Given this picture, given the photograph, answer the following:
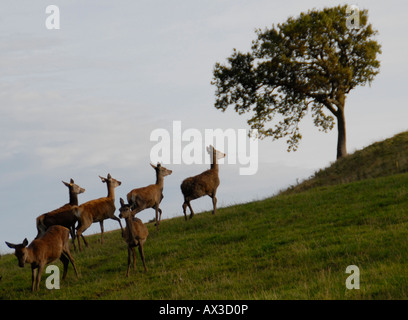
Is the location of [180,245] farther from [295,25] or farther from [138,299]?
[295,25]

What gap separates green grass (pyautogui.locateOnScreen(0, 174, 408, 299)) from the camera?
12.8 m

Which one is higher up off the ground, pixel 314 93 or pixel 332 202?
pixel 314 93

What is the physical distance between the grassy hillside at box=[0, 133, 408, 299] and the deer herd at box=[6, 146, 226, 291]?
0.82 meters

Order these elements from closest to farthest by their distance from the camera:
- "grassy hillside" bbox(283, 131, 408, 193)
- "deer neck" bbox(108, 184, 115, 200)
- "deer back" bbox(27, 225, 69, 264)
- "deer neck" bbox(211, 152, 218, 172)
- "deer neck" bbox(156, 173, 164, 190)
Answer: "deer back" bbox(27, 225, 69, 264), "deer neck" bbox(108, 184, 115, 200), "deer neck" bbox(156, 173, 164, 190), "deer neck" bbox(211, 152, 218, 172), "grassy hillside" bbox(283, 131, 408, 193)

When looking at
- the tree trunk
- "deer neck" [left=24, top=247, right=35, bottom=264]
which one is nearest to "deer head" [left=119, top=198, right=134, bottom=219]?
"deer neck" [left=24, top=247, right=35, bottom=264]

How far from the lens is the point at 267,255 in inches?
643

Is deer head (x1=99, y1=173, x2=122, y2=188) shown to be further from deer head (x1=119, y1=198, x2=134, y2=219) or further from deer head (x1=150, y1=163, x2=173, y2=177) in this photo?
deer head (x1=119, y1=198, x2=134, y2=219)

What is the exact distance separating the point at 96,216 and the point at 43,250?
251 inches

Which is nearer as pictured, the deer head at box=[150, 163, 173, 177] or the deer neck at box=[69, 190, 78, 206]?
the deer neck at box=[69, 190, 78, 206]

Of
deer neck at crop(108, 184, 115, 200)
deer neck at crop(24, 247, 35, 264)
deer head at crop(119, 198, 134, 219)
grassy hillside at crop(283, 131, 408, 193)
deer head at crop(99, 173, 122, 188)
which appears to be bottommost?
deer neck at crop(24, 247, 35, 264)

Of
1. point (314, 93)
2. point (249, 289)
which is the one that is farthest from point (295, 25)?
point (249, 289)
